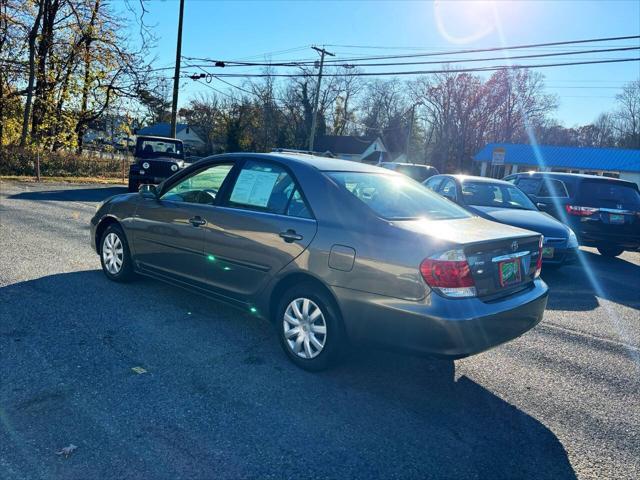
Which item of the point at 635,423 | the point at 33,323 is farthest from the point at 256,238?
the point at 635,423

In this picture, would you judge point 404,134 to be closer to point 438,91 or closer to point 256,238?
point 438,91

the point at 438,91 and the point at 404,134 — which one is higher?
the point at 438,91

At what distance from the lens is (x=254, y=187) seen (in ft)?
14.1

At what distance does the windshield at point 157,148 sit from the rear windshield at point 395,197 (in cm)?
1511

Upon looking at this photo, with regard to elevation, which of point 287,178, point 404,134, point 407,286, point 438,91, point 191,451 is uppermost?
point 438,91

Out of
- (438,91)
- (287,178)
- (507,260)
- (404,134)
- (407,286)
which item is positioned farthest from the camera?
(404,134)

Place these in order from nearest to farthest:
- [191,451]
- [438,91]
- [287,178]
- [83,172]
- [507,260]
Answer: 1. [191,451]
2. [507,260]
3. [287,178]
4. [83,172]
5. [438,91]

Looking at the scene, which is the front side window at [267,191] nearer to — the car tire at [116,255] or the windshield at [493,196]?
the car tire at [116,255]

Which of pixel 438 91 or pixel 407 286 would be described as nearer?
pixel 407 286

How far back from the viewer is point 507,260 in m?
3.56

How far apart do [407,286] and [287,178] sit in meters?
1.48

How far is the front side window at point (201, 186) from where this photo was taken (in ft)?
15.0

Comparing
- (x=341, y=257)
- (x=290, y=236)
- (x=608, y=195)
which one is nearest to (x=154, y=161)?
(x=608, y=195)

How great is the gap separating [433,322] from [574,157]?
43.8m
